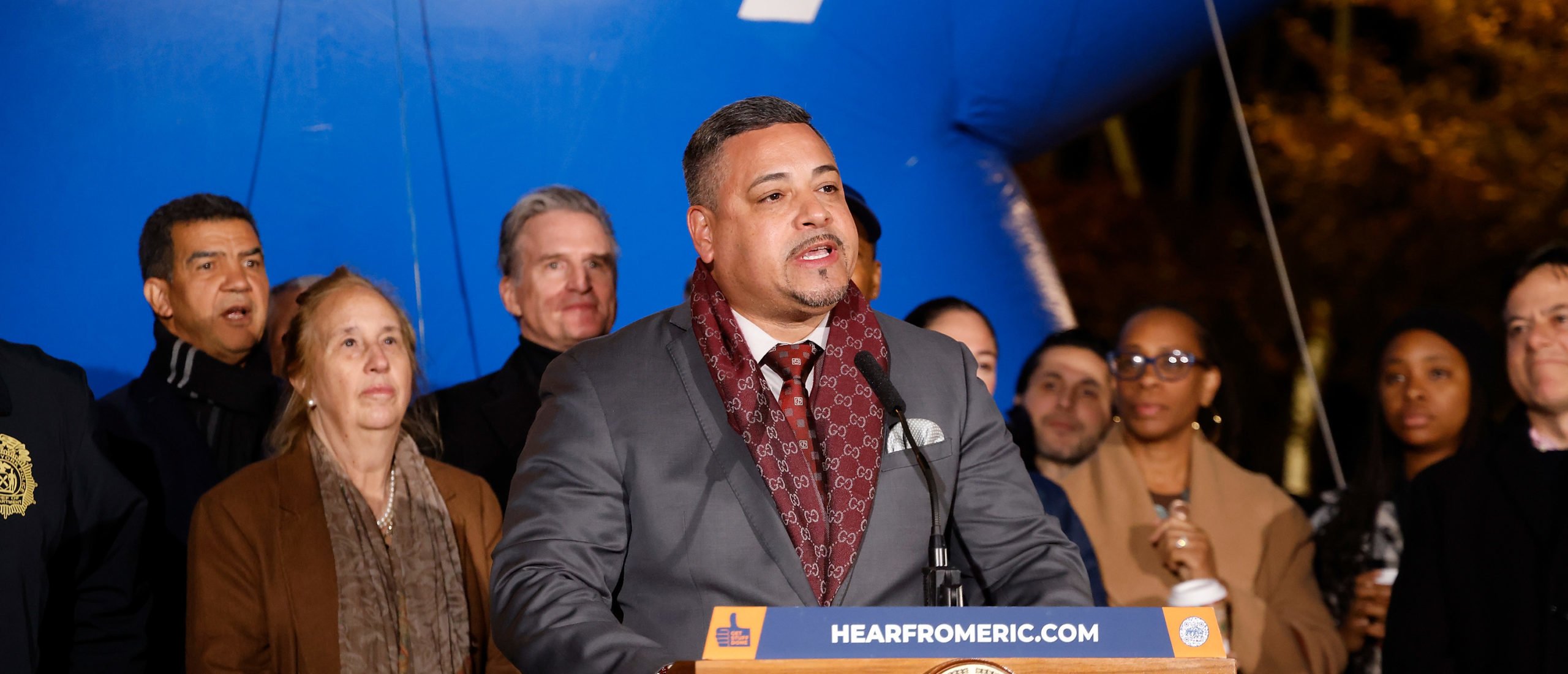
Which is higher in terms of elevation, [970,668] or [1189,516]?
[1189,516]

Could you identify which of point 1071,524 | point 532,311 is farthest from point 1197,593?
point 532,311

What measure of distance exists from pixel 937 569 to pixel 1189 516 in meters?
2.34

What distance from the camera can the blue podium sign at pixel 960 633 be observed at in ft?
6.21

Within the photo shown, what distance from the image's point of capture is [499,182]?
4.95 meters

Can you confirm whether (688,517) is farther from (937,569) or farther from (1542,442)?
(1542,442)

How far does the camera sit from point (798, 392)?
8.80 ft

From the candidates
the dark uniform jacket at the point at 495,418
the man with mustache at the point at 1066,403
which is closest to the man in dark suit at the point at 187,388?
the dark uniform jacket at the point at 495,418

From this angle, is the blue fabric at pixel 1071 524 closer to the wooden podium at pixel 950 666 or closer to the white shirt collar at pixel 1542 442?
the white shirt collar at pixel 1542 442

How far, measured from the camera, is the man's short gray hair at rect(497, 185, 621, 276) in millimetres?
4578

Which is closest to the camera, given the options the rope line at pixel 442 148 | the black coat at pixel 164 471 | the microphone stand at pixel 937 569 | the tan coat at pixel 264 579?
the microphone stand at pixel 937 569

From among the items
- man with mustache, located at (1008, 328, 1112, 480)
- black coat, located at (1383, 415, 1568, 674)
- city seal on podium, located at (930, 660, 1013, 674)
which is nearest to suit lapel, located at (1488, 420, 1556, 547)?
black coat, located at (1383, 415, 1568, 674)

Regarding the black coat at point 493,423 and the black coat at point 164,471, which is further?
the black coat at point 493,423

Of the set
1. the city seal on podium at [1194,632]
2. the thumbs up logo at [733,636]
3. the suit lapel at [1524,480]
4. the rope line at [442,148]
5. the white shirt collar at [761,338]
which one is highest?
the rope line at [442,148]

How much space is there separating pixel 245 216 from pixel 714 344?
87.1 inches
